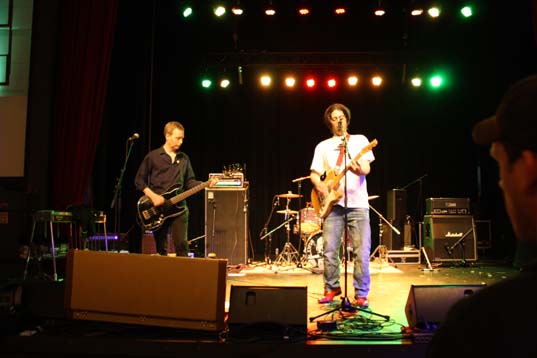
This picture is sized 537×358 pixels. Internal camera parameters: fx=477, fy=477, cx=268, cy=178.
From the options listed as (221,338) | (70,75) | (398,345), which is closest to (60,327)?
(221,338)

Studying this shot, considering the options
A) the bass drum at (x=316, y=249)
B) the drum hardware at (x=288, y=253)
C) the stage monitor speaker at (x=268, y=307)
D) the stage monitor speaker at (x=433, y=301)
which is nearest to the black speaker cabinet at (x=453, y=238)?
the bass drum at (x=316, y=249)

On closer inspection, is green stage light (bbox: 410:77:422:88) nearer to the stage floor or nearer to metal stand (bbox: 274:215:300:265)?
metal stand (bbox: 274:215:300:265)

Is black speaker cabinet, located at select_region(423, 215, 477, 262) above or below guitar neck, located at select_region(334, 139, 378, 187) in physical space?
below

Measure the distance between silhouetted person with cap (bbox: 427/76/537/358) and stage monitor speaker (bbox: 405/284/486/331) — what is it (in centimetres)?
238

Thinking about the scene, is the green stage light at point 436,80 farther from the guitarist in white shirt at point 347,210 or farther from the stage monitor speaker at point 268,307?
the stage monitor speaker at point 268,307

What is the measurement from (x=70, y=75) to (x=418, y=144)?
23.3ft

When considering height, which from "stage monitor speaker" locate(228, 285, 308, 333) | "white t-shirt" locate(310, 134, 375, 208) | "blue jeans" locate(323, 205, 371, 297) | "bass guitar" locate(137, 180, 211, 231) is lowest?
"stage monitor speaker" locate(228, 285, 308, 333)

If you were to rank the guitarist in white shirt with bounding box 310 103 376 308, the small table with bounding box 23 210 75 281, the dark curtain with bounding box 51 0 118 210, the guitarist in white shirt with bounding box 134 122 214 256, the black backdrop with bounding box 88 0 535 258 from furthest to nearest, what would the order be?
the black backdrop with bounding box 88 0 535 258, the dark curtain with bounding box 51 0 118 210, the small table with bounding box 23 210 75 281, the guitarist in white shirt with bounding box 134 122 214 256, the guitarist in white shirt with bounding box 310 103 376 308

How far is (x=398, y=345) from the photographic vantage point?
2.78m

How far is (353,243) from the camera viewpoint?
4469mm

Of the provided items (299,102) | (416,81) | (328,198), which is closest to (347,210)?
(328,198)

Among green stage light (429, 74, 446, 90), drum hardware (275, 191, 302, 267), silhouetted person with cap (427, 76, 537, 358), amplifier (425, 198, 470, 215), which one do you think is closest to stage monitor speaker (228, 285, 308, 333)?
silhouetted person with cap (427, 76, 537, 358)

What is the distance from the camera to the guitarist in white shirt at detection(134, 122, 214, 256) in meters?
5.03

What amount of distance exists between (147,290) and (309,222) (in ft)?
17.0
